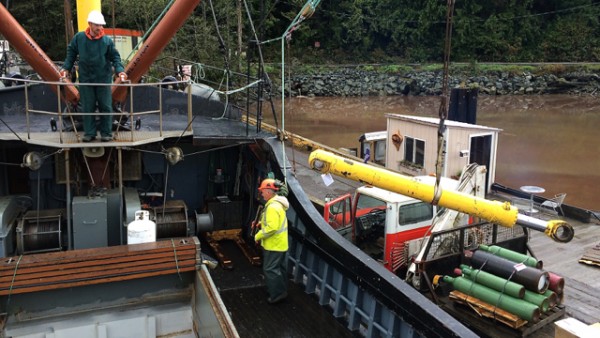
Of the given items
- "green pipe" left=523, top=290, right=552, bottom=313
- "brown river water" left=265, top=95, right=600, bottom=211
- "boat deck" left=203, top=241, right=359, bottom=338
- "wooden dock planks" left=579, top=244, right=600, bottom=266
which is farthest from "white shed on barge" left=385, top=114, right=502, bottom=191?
"boat deck" left=203, top=241, right=359, bottom=338

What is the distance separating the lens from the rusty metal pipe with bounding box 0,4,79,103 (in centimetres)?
703

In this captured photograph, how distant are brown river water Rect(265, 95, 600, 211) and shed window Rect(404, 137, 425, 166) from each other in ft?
12.9

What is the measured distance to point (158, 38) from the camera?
283 inches

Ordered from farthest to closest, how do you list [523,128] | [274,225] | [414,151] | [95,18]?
[523,128] < [414,151] < [274,225] < [95,18]

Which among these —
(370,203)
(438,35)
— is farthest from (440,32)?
(370,203)

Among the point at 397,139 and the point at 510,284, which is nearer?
the point at 510,284

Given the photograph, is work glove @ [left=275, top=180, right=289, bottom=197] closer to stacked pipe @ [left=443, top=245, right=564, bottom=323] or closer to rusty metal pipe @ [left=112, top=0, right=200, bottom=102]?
rusty metal pipe @ [left=112, top=0, right=200, bottom=102]

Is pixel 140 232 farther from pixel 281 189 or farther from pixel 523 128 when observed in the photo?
pixel 523 128

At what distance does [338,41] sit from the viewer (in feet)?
182

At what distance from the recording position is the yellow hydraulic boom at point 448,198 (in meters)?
5.33

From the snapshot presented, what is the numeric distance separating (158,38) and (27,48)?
5.66 ft

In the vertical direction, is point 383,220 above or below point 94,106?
below

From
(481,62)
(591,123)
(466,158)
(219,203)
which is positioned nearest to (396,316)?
(219,203)

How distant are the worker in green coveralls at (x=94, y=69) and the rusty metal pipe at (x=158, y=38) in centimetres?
27
